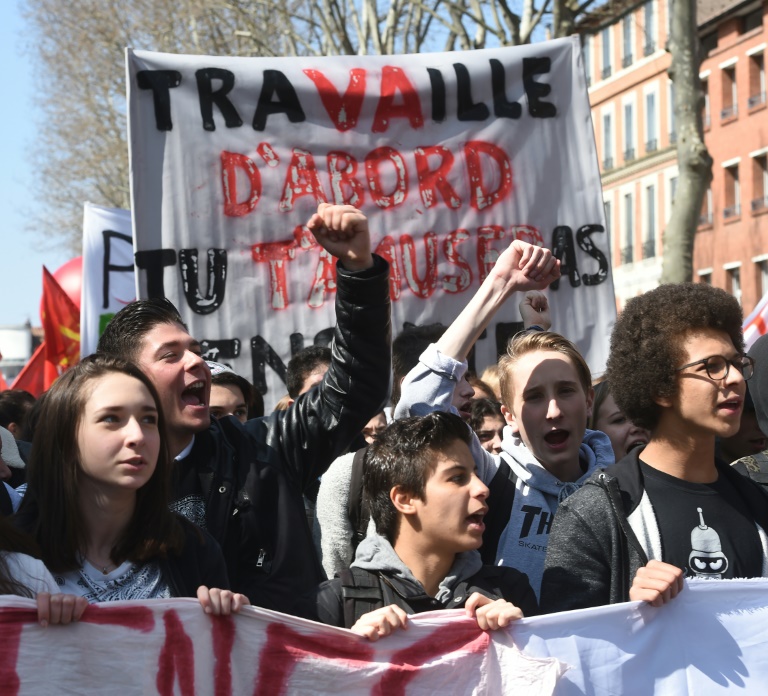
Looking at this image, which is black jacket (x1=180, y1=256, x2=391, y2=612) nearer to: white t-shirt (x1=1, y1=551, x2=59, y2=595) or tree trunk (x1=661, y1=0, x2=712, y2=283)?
white t-shirt (x1=1, y1=551, x2=59, y2=595)

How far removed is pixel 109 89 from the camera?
86.7ft

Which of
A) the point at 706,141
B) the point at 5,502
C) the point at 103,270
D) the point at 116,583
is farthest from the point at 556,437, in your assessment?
the point at 706,141

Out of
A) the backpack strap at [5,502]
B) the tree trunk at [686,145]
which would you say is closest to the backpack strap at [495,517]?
the backpack strap at [5,502]

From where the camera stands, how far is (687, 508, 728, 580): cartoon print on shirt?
3250 mm

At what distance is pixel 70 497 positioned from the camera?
3086mm

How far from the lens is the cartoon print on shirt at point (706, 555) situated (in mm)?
3250

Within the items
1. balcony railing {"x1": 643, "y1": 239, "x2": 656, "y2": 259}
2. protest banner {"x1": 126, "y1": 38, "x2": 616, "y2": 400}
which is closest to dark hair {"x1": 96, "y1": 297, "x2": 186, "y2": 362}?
protest banner {"x1": 126, "y1": 38, "x2": 616, "y2": 400}

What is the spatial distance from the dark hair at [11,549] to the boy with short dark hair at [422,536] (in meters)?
0.69

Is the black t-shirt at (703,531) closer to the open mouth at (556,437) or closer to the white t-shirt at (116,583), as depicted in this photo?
the open mouth at (556,437)

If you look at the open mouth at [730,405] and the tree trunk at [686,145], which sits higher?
the tree trunk at [686,145]

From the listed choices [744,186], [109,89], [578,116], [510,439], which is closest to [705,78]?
[744,186]

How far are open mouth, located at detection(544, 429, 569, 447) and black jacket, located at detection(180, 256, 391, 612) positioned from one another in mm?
498

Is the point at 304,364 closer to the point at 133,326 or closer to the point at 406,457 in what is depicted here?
the point at 133,326

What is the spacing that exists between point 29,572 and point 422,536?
1.00 meters
